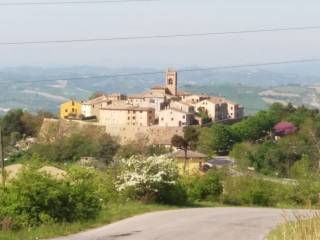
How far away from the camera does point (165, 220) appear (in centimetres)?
1423

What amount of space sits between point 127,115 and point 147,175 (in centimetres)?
7582

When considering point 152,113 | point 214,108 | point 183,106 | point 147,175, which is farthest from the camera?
point 214,108

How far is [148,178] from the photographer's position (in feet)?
60.1

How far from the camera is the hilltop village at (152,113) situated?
84438 mm

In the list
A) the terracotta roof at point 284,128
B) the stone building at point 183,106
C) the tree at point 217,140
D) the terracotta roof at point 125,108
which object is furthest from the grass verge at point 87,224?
the stone building at point 183,106

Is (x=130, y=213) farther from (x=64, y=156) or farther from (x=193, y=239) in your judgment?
(x=64, y=156)

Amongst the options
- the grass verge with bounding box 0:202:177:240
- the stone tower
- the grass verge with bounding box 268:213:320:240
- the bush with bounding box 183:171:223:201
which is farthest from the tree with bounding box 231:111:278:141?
the grass verge with bounding box 268:213:320:240

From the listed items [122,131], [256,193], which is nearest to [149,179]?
[256,193]

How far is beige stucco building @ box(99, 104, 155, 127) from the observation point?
304 ft

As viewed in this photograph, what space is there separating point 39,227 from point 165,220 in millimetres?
2996

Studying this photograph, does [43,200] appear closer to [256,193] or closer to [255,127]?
[256,193]

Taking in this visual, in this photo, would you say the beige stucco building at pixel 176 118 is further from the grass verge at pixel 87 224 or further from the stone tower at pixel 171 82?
the grass verge at pixel 87 224

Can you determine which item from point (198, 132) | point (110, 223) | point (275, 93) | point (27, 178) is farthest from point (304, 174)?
point (275, 93)

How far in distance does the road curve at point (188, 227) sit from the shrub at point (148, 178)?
2.01 m
